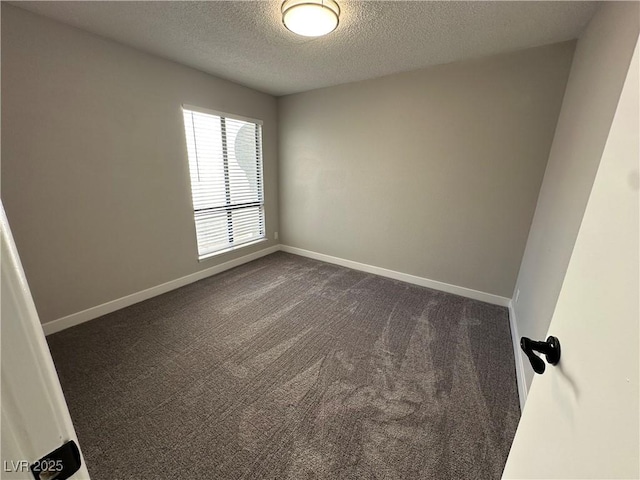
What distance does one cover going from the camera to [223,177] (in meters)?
3.37

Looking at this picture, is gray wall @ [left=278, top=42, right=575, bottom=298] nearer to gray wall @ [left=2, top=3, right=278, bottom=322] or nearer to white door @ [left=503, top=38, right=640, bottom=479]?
gray wall @ [left=2, top=3, right=278, bottom=322]

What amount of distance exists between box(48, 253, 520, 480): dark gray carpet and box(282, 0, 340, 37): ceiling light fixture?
227cm

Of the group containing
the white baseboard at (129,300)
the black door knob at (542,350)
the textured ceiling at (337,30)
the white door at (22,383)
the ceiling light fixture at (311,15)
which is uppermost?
the textured ceiling at (337,30)

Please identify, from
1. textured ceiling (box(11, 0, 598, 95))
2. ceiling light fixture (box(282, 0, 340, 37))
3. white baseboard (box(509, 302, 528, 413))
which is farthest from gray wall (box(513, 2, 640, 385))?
ceiling light fixture (box(282, 0, 340, 37))

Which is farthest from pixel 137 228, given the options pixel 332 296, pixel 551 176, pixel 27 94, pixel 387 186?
pixel 551 176

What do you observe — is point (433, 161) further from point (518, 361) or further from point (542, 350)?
point (542, 350)

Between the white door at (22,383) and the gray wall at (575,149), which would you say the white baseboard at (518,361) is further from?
the white door at (22,383)

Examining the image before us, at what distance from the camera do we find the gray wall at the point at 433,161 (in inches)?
95.0

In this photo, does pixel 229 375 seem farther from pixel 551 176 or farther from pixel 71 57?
pixel 551 176

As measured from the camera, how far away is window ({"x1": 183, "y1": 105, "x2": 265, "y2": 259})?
9.97 feet

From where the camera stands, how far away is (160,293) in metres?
2.91

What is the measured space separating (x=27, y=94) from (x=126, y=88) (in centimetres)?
67

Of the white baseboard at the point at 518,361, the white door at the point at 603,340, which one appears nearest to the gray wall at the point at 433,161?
the white baseboard at the point at 518,361

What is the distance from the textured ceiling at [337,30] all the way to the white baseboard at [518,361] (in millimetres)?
2318
